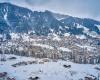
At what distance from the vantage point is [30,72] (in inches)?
4279

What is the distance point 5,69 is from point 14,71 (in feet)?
20.0

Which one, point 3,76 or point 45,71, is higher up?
point 45,71

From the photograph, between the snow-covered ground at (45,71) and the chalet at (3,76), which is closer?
the chalet at (3,76)

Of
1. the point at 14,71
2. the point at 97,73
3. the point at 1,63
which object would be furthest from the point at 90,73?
the point at 1,63

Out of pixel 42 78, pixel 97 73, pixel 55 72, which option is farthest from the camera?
pixel 97 73

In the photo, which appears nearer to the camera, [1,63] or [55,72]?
[55,72]

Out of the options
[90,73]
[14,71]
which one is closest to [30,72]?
[14,71]

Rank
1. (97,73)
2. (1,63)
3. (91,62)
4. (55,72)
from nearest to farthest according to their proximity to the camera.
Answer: (55,72)
(97,73)
(1,63)
(91,62)

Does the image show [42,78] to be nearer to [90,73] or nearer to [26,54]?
[90,73]

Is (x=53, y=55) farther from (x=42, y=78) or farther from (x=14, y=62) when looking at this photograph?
(x=42, y=78)

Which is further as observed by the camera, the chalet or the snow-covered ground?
the snow-covered ground

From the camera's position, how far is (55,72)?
10869cm

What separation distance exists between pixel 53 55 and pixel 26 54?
57.1 feet

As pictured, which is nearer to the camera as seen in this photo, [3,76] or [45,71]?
[3,76]
